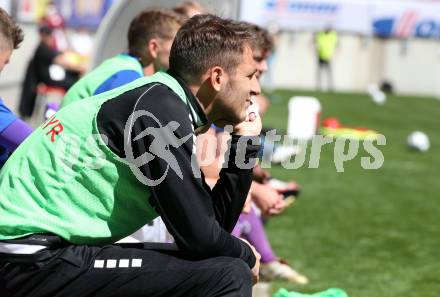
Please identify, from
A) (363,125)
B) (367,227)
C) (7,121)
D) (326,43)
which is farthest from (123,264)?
(326,43)

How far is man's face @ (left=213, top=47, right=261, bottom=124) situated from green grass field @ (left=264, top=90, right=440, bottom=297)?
230 cm

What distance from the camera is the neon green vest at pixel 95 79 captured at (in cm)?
490

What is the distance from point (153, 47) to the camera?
526 cm

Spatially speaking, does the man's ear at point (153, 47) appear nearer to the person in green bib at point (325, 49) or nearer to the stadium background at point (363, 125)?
the stadium background at point (363, 125)

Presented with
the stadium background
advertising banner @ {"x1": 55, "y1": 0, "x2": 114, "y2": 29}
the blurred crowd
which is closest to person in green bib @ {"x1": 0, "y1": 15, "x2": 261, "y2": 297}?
the blurred crowd

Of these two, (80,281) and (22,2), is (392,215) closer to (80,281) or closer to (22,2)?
(80,281)

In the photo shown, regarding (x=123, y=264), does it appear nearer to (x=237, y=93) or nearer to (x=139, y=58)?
(x=237, y=93)

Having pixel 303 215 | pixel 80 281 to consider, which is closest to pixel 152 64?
pixel 80 281

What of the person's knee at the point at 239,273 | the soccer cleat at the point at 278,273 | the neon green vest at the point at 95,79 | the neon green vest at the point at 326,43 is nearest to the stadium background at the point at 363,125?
the soccer cleat at the point at 278,273

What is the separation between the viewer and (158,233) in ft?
15.2

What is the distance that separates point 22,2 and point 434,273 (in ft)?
73.9

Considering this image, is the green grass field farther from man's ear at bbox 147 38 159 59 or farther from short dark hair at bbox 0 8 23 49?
short dark hair at bbox 0 8 23 49

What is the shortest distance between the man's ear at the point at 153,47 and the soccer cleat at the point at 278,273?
1634 mm

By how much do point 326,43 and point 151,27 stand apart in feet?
81.7
